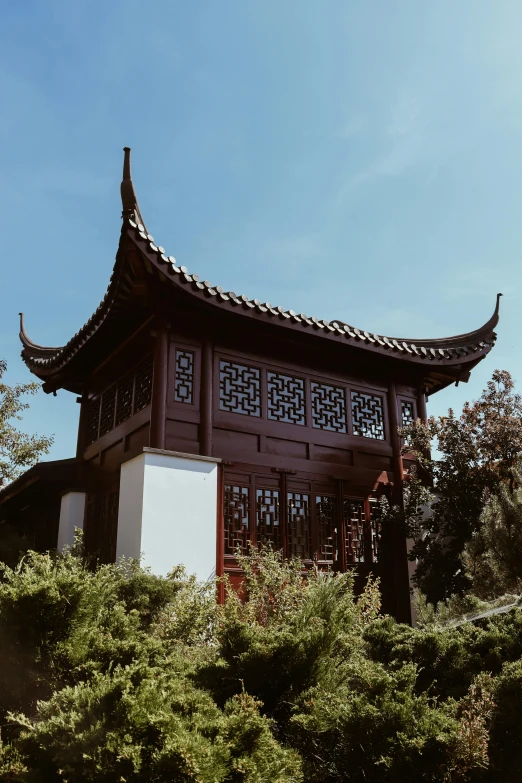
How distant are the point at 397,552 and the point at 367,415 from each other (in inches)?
79.6

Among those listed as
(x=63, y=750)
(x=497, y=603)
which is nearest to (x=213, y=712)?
(x=63, y=750)

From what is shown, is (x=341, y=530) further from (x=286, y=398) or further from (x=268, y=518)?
(x=286, y=398)

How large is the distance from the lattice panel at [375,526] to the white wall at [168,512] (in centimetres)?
291

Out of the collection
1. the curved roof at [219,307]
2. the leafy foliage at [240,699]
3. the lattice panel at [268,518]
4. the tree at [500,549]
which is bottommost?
the leafy foliage at [240,699]

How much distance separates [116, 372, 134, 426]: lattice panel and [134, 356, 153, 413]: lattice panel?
0.28 metres

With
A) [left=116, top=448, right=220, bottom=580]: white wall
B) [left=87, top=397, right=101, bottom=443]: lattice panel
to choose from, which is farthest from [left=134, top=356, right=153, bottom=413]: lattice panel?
[left=87, top=397, right=101, bottom=443]: lattice panel

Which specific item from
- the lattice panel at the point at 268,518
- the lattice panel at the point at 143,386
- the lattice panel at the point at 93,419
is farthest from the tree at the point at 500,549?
the lattice panel at the point at 93,419

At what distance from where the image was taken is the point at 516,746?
8.83 feet

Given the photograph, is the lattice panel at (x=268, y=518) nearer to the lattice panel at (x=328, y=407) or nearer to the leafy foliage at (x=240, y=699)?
the lattice panel at (x=328, y=407)

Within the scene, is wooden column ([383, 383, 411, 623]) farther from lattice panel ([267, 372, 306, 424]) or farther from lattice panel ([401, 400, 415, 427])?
lattice panel ([267, 372, 306, 424])

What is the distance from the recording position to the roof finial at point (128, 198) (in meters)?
6.92

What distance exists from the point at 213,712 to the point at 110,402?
746 centimetres

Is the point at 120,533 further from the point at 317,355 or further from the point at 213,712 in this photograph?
the point at 213,712

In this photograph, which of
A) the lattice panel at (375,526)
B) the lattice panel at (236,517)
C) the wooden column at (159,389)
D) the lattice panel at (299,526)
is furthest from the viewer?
the lattice panel at (375,526)
